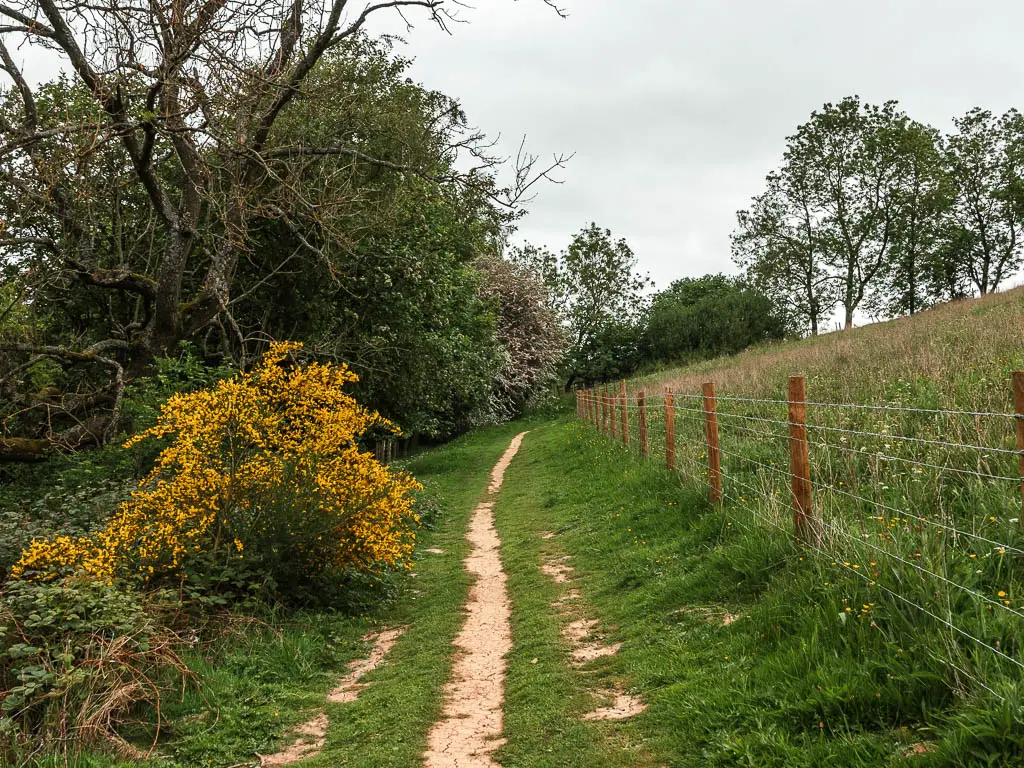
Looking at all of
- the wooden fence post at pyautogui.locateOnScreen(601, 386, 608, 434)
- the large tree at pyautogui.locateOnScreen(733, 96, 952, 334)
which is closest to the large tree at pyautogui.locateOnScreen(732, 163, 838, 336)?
the large tree at pyautogui.locateOnScreen(733, 96, 952, 334)

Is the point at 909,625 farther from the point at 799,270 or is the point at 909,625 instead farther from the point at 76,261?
the point at 799,270

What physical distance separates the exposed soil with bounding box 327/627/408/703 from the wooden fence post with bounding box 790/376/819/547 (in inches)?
140

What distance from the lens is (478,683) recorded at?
5344mm

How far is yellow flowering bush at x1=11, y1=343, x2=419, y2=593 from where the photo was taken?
6.67 m

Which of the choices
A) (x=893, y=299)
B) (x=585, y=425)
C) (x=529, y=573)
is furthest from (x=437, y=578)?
(x=893, y=299)

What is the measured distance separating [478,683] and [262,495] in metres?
3.01

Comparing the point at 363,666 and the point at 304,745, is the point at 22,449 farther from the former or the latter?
the point at 304,745

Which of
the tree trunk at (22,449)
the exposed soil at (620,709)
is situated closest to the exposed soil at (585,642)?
the exposed soil at (620,709)

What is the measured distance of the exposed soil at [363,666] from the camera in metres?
5.49

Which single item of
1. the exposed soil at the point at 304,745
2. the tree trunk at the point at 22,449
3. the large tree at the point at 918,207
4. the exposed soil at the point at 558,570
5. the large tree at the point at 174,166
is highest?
the large tree at the point at 918,207

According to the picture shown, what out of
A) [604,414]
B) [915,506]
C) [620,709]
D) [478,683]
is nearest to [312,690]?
[478,683]

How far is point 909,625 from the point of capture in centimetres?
382

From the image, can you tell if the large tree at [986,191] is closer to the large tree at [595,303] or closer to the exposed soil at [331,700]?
the large tree at [595,303]

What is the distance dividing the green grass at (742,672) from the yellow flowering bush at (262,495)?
1882 mm
